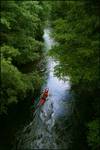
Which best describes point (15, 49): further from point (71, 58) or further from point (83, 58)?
point (83, 58)

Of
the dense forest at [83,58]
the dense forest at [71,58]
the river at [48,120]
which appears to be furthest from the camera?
the river at [48,120]

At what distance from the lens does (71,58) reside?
1806cm

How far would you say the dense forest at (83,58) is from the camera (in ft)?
52.9

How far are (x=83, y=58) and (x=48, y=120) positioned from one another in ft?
17.8

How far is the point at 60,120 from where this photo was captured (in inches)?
805

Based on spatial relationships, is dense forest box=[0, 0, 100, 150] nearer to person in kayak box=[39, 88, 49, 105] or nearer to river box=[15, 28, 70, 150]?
river box=[15, 28, 70, 150]

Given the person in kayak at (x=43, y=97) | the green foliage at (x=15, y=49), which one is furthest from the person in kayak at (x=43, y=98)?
the green foliage at (x=15, y=49)

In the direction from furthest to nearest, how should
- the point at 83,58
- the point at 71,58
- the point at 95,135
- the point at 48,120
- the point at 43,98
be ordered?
the point at 43,98
the point at 48,120
the point at 71,58
the point at 83,58
the point at 95,135

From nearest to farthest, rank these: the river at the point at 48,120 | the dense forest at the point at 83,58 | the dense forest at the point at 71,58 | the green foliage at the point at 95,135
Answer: the green foliage at the point at 95,135 → the dense forest at the point at 71,58 → the dense forest at the point at 83,58 → the river at the point at 48,120

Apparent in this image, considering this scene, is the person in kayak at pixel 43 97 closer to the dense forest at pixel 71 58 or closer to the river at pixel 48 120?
the river at pixel 48 120

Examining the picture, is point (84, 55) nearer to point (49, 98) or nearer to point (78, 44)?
point (78, 44)

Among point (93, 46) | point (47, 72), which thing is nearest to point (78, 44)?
point (93, 46)

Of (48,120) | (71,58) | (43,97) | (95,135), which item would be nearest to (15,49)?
(71,58)

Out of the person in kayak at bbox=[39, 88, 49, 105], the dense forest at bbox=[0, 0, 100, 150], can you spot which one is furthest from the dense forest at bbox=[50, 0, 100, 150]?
the person in kayak at bbox=[39, 88, 49, 105]
